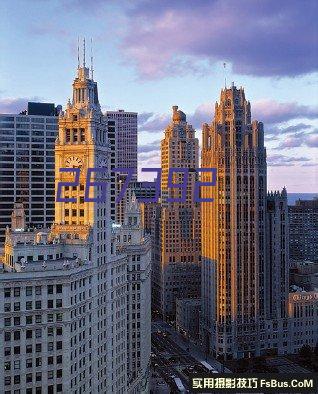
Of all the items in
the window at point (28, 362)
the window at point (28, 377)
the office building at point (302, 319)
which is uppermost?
the window at point (28, 362)

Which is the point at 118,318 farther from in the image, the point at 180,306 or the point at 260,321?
the point at 180,306

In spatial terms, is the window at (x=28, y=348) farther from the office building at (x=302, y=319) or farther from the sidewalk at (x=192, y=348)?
the office building at (x=302, y=319)

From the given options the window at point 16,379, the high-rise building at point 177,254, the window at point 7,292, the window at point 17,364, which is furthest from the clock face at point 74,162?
the high-rise building at point 177,254

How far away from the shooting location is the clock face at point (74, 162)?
87.4 metres

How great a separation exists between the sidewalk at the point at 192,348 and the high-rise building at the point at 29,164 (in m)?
50.7

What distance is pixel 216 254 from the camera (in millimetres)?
150875

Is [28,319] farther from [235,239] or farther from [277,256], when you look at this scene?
[277,256]

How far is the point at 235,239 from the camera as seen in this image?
149 m

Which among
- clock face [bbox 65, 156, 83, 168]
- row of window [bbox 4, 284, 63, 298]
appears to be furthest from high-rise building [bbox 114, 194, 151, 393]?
row of window [bbox 4, 284, 63, 298]

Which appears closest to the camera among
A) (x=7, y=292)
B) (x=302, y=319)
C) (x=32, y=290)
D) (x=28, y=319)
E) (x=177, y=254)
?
(x=7, y=292)

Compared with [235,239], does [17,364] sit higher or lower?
lower

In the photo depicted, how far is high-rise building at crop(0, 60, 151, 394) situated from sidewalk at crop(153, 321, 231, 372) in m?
40.9

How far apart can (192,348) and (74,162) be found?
276ft

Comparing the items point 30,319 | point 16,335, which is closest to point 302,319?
point 30,319
